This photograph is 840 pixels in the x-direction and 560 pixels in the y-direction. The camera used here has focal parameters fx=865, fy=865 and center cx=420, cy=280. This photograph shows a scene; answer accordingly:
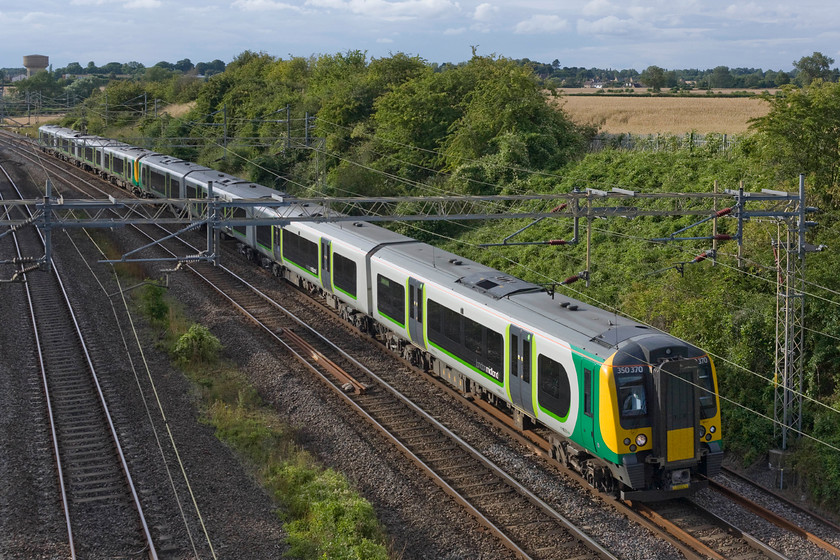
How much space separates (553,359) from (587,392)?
41.2 inches

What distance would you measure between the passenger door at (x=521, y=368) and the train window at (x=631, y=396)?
2.29m

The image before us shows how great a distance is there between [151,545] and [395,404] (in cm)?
745

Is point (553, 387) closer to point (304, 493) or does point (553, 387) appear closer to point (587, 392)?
point (587, 392)

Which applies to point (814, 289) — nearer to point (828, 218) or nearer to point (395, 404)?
point (828, 218)

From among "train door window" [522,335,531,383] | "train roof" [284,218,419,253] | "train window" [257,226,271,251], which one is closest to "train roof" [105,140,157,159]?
"train window" [257,226,271,251]

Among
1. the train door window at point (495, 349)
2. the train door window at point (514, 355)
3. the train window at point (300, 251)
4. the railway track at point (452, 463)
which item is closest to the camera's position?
the railway track at point (452, 463)

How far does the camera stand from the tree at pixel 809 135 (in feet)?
76.6

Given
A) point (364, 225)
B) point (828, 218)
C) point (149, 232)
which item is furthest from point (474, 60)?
point (828, 218)

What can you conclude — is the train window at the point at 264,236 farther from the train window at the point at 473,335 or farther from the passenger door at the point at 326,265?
the train window at the point at 473,335

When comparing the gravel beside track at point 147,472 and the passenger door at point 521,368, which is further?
the passenger door at point 521,368

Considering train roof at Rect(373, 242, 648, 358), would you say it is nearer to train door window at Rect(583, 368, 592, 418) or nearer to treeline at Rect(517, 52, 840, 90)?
train door window at Rect(583, 368, 592, 418)

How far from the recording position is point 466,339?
18016 mm

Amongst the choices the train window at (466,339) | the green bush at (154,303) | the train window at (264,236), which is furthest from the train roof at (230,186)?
the train window at (466,339)

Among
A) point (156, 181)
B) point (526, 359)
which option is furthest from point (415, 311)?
point (156, 181)
